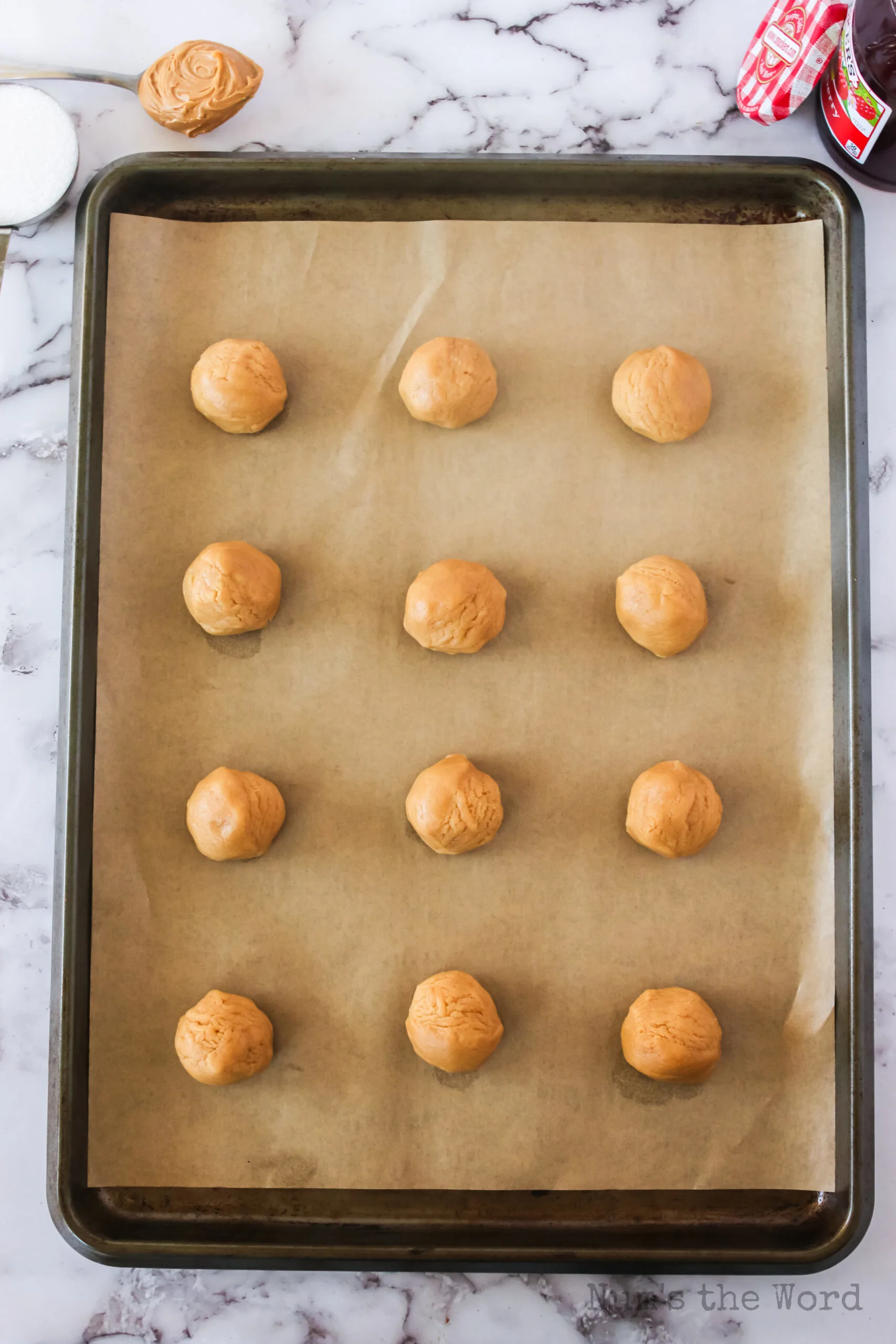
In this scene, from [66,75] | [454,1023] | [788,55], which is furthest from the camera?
[66,75]

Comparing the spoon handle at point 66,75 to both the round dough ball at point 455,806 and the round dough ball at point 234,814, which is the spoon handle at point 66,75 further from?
the round dough ball at point 455,806

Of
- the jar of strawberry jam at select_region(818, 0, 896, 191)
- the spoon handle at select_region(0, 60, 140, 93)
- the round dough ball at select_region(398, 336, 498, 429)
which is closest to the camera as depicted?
the jar of strawberry jam at select_region(818, 0, 896, 191)

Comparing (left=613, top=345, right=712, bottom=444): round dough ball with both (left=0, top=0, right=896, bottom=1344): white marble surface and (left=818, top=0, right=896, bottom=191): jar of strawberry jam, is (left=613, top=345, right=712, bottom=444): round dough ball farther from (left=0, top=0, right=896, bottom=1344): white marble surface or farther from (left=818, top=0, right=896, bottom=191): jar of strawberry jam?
(left=818, top=0, right=896, bottom=191): jar of strawberry jam

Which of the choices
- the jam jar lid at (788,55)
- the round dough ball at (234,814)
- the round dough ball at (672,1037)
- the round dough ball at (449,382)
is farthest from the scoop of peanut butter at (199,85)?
the round dough ball at (672,1037)

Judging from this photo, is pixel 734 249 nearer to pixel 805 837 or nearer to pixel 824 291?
pixel 824 291

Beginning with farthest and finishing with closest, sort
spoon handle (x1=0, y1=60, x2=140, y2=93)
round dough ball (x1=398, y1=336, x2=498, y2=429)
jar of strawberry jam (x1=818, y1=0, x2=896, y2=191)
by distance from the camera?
spoon handle (x1=0, y1=60, x2=140, y2=93), round dough ball (x1=398, y1=336, x2=498, y2=429), jar of strawberry jam (x1=818, y1=0, x2=896, y2=191)

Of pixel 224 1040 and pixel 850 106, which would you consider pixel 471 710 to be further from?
pixel 850 106

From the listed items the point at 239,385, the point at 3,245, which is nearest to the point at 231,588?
the point at 239,385

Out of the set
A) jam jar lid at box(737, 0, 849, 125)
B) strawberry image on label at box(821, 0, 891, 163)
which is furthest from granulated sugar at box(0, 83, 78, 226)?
strawberry image on label at box(821, 0, 891, 163)
